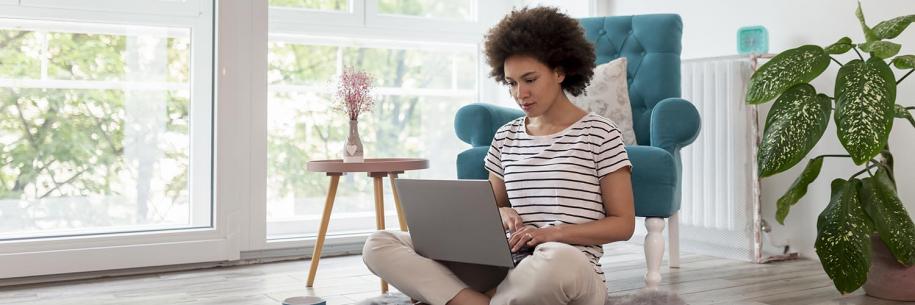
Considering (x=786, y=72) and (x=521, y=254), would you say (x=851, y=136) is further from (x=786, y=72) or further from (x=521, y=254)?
(x=521, y=254)

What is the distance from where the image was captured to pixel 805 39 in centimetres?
296

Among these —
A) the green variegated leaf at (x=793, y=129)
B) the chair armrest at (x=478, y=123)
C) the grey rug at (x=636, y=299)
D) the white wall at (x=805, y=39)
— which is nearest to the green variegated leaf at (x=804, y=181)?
the green variegated leaf at (x=793, y=129)

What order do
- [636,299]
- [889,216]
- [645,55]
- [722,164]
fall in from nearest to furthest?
[636,299] → [889,216] → [645,55] → [722,164]

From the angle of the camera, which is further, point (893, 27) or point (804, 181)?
point (804, 181)

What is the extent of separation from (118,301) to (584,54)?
1.46 meters

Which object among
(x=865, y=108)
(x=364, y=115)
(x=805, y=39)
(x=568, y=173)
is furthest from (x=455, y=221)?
(x=364, y=115)

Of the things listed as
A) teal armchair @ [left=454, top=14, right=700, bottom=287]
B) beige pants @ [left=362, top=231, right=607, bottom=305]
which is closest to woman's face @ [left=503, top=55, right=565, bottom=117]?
beige pants @ [left=362, top=231, right=607, bottom=305]

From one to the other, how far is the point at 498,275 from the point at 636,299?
1.37 feet

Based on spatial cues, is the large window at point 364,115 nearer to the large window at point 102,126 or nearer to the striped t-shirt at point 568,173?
the large window at point 102,126

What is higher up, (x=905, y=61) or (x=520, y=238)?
(x=905, y=61)

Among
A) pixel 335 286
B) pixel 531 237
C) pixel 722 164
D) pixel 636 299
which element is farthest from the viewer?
pixel 722 164

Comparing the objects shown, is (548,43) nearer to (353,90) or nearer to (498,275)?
(498,275)

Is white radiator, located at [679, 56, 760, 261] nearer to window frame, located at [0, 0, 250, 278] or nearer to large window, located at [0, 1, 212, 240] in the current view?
window frame, located at [0, 0, 250, 278]

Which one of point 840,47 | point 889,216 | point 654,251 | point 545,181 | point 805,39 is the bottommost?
point 654,251
